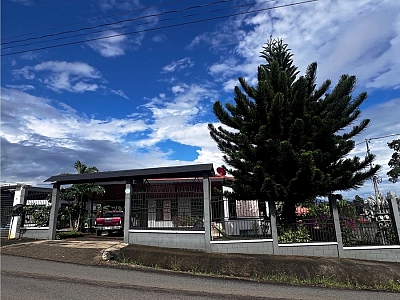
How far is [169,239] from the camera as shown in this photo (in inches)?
399

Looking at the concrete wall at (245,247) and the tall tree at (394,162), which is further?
the tall tree at (394,162)

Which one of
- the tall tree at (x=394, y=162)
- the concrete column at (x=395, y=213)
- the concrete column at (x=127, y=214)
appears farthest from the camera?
the tall tree at (x=394, y=162)

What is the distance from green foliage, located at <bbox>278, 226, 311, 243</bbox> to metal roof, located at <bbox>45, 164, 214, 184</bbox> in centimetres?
332

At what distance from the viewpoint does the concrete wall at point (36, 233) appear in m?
12.3

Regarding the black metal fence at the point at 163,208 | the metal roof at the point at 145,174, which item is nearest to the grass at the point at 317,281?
the black metal fence at the point at 163,208

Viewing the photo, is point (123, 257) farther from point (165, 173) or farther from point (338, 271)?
point (338, 271)

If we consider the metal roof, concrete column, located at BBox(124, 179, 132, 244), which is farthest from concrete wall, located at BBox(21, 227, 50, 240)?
concrete column, located at BBox(124, 179, 132, 244)

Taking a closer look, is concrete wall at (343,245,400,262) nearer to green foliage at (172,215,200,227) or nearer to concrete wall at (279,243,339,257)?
concrete wall at (279,243,339,257)

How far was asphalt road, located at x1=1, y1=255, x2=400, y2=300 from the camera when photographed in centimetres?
543

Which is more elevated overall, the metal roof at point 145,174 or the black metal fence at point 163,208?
the metal roof at point 145,174

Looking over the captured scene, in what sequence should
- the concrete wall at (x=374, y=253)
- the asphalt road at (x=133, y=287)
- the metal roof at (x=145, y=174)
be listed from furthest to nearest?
the metal roof at (x=145, y=174) → the concrete wall at (x=374, y=253) → the asphalt road at (x=133, y=287)

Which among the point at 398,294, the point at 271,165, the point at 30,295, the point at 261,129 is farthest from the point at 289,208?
the point at 30,295

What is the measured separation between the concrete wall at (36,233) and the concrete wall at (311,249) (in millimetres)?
9884

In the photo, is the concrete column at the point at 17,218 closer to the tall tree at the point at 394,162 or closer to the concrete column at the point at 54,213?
the concrete column at the point at 54,213
